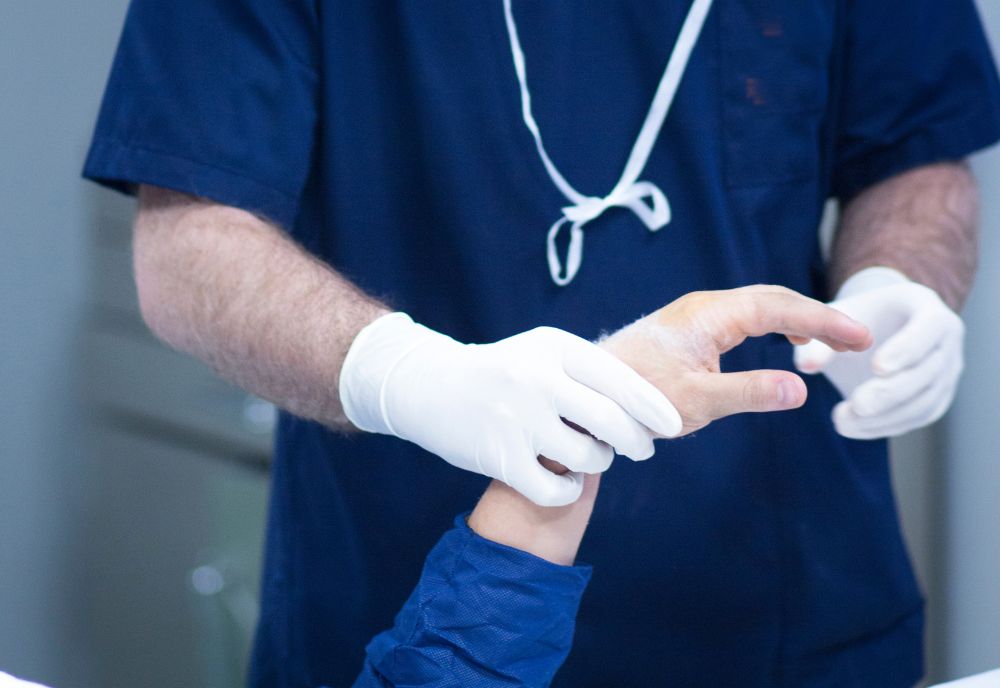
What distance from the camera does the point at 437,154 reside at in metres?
0.96

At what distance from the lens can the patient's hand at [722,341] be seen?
0.73m

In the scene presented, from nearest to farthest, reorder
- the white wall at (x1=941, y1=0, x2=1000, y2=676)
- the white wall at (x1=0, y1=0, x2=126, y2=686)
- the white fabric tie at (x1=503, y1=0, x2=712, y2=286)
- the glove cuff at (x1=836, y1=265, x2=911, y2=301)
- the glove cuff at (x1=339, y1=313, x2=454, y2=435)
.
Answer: the glove cuff at (x1=339, y1=313, x2=454, y2=435) < the white fabric tie at (x1=503, y1=0, x2=712, y2=286) < the glove cuff at (x1=836, y1=265, x2=911, y2=301) < the white wall at (x1=941, y1=0, x2=1000, y2=676) < the white wall at (x1=0, y1=0, x2=126, y2=686)

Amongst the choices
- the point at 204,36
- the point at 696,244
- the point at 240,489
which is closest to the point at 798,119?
the point at 696,244

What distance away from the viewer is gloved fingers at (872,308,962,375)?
95 cm

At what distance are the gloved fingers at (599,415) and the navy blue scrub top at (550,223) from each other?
8.0 inches

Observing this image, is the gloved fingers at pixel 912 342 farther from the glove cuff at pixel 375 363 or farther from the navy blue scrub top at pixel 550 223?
the glove cuff at pixel 375 363

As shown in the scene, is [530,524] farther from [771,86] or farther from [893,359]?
[771,86]

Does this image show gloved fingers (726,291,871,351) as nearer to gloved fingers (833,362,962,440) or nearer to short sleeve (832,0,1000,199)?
Answer: gloved fingers (833,362,962,440)

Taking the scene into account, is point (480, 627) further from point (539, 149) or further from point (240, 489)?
point (240, 489)

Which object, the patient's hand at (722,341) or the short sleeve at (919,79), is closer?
the patient's hand at (722,341)

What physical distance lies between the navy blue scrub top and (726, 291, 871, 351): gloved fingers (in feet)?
0.74

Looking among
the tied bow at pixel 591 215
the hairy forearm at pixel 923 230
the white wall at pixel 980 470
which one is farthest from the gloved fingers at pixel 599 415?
the white wall at pixel 980 470

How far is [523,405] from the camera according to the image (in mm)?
759

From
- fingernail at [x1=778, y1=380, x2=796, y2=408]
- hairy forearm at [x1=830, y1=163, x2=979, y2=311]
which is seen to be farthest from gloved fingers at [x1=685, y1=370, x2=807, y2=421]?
hairy forearm at [x1=830, y1=163, x2=979, y2=311]
